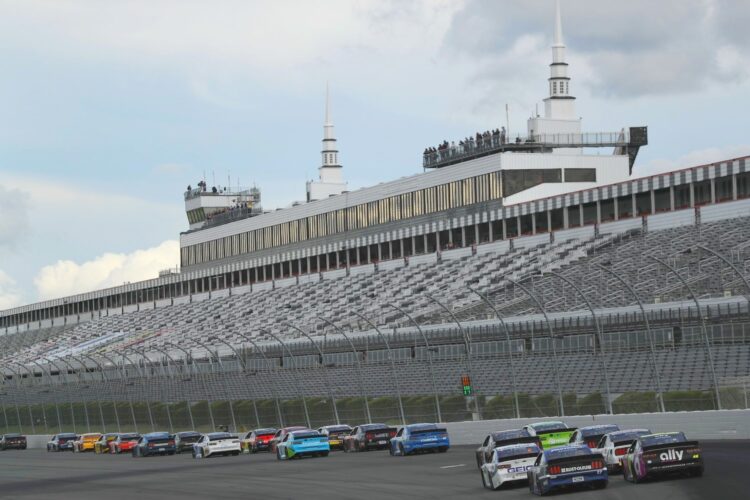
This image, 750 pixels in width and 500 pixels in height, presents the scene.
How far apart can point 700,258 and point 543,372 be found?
47.2 feet

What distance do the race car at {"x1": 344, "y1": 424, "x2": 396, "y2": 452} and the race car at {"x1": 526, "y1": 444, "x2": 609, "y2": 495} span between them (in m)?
25.7

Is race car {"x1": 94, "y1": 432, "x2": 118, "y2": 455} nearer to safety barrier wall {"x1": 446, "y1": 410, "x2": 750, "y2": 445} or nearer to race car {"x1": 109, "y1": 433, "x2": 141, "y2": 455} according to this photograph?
race car {"x1": 109, "y1": 433, "x2": 141, "y2": 455}

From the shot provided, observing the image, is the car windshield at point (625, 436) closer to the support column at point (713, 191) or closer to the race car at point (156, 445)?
A: the race car at point (156, 445)

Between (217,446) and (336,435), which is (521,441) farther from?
(217,446)

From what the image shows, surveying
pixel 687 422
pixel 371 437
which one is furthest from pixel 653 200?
pixel 687 422

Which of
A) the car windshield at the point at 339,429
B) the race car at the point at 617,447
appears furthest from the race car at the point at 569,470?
the car windshield at the point at 339,429

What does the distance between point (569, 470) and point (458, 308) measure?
51.5 meters

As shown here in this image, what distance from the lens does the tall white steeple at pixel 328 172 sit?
449 feet

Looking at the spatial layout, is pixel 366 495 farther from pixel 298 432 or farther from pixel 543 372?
pixel 543 372

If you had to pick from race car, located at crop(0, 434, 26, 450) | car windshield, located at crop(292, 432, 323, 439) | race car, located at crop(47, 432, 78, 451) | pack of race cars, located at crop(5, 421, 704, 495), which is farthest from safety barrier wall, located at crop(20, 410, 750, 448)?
race car, located at crop(0, 434, 26, 450)

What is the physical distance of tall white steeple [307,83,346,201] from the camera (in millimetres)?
137000

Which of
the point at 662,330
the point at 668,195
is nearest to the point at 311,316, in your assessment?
the point at 668,195

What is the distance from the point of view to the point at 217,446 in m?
62.7

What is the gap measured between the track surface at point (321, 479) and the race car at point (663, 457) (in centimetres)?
31
